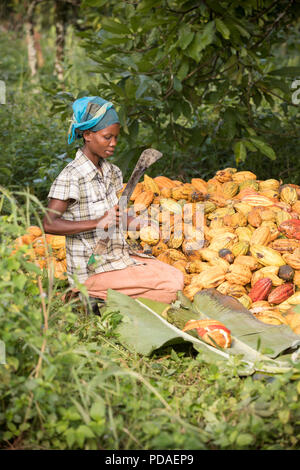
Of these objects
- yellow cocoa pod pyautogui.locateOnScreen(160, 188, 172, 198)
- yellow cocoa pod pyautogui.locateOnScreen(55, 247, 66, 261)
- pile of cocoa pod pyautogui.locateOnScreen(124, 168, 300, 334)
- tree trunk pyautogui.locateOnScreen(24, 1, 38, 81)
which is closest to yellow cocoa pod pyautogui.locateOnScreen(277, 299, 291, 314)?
pile of cocoa pod pyautogui.locateOnScreen(124, 168, 300, 334)

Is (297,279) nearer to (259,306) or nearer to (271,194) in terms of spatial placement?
(259,306)

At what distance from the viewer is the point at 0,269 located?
6.23ft

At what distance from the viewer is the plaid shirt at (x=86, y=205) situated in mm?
2891

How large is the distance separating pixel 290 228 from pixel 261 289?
0.51m

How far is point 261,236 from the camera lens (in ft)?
11.1

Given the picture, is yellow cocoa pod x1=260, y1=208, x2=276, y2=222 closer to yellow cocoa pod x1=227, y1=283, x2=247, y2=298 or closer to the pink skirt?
yellow cocoa pod x1=227, y1=283, x2=247, y2=298

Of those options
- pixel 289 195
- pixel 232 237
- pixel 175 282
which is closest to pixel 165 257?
pixel 175 282

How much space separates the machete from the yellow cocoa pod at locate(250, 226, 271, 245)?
92 centimetres

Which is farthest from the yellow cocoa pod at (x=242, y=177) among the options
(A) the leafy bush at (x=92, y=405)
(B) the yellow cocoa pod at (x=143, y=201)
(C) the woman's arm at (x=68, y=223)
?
(A) the leafy bush at (x=92, y=405)

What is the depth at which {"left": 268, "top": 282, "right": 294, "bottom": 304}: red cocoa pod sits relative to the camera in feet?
10.2

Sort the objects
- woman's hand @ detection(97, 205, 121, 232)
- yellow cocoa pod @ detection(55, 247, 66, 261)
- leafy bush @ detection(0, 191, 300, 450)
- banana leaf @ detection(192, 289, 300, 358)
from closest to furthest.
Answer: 1. leafy bush @ detection(0, 191, 300, 450)
2. banana leaf @ detection(192, 289, 300, 358)
3. woman's hand @ detection(97, 205, 121, 232)
4. yellow cocoa pod @ detection(55, 247, 66, 261)

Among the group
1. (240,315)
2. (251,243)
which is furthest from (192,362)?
(251,243)

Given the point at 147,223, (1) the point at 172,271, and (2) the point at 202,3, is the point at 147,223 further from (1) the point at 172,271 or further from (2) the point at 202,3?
(2) the point at 202,3
